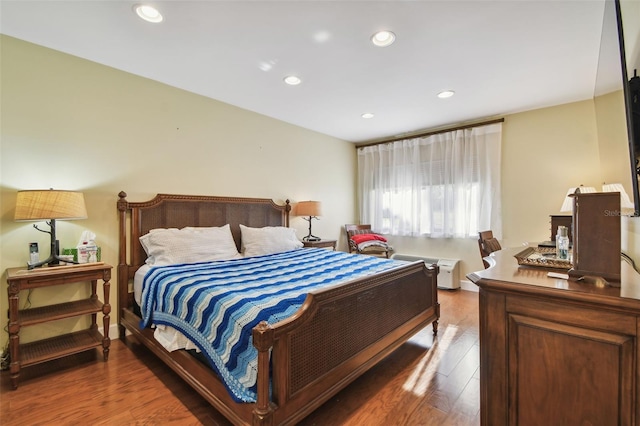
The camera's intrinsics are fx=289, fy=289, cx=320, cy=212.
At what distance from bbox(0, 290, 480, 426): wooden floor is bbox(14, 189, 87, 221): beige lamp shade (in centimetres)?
117

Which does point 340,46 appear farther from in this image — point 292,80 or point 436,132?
point 436,132

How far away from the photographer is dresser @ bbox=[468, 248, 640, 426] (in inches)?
35.0

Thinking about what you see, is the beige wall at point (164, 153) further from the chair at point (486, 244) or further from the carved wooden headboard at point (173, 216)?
the chair at point (486, 244)

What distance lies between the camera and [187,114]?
10.5 ft

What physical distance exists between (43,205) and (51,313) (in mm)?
817

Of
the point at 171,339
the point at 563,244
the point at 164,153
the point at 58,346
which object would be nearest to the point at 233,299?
the point at 171,339

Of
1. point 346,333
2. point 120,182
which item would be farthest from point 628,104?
point 120,182

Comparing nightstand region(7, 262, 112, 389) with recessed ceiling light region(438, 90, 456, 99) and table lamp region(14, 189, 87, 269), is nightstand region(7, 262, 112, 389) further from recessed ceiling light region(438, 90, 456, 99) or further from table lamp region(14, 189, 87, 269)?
recessed ceiling light region(438, 90, 456, 99)

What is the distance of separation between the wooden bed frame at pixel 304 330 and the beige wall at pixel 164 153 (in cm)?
19


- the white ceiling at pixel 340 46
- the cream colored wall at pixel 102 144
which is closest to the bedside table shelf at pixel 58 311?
the cream colored wall at pixel 102 144

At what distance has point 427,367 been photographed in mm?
2219

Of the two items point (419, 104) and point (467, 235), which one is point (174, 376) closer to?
point (419, 104)

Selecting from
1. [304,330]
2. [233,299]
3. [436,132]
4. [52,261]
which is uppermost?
[436,132]

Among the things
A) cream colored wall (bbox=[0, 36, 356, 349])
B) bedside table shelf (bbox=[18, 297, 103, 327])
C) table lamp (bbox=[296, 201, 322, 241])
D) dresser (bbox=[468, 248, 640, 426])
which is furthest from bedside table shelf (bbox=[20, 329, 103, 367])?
dresser (bbox=[468, 248, 640, 426])
